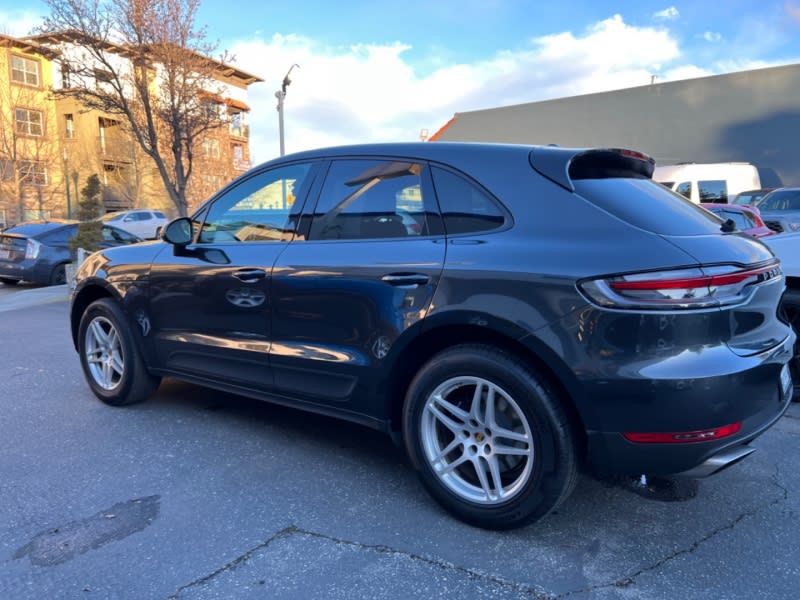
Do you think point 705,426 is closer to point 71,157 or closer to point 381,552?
point 381,552

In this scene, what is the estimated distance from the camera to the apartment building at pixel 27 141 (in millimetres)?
30047

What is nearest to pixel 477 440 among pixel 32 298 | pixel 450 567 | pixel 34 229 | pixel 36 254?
pixel 450 567

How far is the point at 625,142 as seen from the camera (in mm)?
21984

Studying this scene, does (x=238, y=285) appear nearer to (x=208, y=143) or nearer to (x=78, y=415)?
(x=78, y=415)

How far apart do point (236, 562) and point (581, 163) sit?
226 cm

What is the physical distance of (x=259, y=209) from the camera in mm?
3746

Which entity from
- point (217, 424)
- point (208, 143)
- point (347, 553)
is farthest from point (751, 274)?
point (208, 143)

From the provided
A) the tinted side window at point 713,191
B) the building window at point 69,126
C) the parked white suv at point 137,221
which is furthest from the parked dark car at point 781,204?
the building window at point 69,126

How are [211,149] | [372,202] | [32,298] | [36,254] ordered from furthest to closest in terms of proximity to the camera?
[211,149] → [36,254] → [32,298] → [372,202]

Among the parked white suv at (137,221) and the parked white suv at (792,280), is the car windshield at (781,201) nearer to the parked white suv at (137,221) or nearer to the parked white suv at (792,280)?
the parked white suv at (792,280)

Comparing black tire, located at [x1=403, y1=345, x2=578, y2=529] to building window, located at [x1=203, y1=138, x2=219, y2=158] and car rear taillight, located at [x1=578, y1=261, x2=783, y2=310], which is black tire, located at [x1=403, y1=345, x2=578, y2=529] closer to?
car rear taillight, located at [x1=578, y1=261, x2=783, y2=310]

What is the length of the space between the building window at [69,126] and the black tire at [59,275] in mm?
27976

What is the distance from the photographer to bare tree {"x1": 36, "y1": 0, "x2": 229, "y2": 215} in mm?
15781

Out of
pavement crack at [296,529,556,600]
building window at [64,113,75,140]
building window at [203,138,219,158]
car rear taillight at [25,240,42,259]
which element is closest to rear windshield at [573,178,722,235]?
pavement crack at [296,529,556,600]
